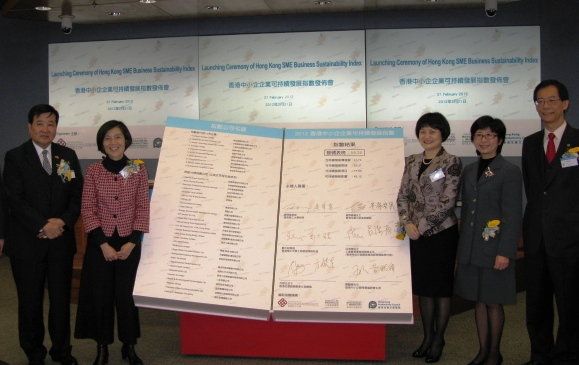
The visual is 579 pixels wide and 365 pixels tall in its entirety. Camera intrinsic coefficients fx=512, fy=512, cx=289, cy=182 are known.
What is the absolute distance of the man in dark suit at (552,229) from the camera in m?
2.71

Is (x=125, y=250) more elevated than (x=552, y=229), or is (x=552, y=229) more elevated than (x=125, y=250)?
(x=552, y=229)

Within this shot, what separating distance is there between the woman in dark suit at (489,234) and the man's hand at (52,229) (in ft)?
7.55

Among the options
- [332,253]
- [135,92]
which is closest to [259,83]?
[135,92]

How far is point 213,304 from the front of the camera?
297cm

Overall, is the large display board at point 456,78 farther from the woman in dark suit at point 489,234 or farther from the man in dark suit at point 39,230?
the man in dark suit at point 39,230

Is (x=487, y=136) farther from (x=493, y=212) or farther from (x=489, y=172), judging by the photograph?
(x=493, y=212)

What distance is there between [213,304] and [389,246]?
1.08 m

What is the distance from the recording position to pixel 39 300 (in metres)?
3.03

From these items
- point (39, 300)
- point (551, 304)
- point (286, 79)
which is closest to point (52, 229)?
point (39, 300)

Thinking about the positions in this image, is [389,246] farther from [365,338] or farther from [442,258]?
[365,338]

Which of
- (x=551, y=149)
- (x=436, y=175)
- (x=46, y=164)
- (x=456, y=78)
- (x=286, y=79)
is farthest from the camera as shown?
(x=286, y=79)

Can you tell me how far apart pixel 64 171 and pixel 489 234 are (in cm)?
245

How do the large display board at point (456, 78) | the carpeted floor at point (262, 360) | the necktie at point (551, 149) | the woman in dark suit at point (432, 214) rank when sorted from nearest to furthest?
the necktie at point (551, 149) → the woman in dark suit at point (432, 214) → the carpeted floor at point (262, 360) → the large display board at point (456, 78)

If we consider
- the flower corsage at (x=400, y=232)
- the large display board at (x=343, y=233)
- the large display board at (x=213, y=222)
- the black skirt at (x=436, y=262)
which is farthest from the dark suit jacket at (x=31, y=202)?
the black skirt at (x=436, y=262)
